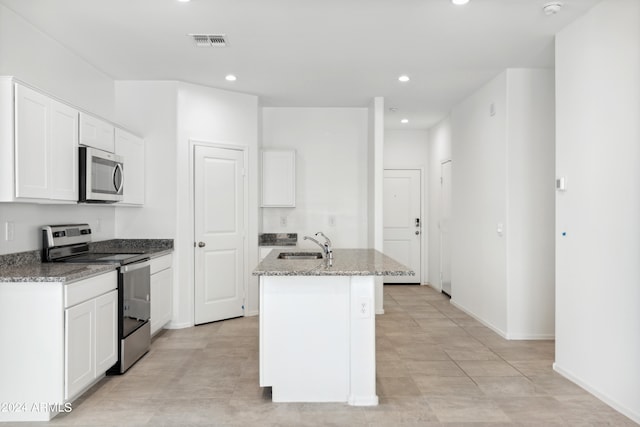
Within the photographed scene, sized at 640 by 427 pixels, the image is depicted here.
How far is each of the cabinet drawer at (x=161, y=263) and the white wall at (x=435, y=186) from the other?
428 cm

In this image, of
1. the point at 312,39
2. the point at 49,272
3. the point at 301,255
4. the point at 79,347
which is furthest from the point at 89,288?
the point at 312,39

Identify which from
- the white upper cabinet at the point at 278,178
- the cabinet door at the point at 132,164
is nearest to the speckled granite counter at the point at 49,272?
the cabinet door at the point at 132,164

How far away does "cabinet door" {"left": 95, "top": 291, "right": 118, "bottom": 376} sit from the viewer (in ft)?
9.79

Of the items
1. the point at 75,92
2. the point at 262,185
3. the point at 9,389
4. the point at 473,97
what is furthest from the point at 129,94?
the point at 473,97

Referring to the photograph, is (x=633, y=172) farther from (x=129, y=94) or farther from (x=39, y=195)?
(x=129, y=94)

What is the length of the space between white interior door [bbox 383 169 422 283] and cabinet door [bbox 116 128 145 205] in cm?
425

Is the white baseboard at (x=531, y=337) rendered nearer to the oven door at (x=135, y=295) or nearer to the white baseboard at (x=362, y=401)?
the white baseboard at (x=362, y=401)

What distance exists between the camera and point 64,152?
3.14 m

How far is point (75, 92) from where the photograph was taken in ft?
12.9

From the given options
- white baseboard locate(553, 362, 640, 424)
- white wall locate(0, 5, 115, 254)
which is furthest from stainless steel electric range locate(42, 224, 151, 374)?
white baseboard locate(553, 362, 640, 424)

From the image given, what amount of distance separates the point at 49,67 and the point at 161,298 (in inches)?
90.8

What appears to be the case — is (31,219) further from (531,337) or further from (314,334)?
(531,337)

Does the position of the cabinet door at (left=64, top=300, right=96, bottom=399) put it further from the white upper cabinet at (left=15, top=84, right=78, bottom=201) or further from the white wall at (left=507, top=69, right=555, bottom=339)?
the white wall at (left=507, top=69, right=555, bottom=339)

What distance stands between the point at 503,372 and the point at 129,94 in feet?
15.0
